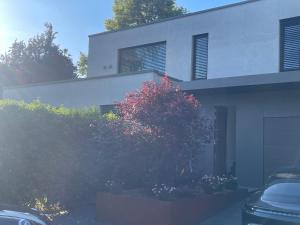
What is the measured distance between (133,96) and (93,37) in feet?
40.9

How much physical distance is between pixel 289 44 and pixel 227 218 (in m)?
8.40

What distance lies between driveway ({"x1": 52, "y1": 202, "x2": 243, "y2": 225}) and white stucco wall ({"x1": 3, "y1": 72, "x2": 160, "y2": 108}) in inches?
238

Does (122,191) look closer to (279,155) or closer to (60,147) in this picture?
(60,147)

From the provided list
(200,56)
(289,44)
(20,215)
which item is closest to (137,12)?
(200,56)

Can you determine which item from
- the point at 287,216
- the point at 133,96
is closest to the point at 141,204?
the point at 133,96

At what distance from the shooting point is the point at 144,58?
21.2m

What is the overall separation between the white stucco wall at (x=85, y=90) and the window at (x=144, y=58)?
11.2 feet

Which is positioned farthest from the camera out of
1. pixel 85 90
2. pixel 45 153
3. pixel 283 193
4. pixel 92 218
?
pixel 85 90

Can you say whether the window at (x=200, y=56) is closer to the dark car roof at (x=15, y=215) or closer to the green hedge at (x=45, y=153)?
the green hedge at (x=45, y=153)

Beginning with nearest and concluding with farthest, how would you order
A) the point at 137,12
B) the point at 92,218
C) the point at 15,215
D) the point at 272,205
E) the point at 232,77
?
the point at 15,215
the point at 272,205
the point at 92,218
the point at 232,77
the point at 137,12

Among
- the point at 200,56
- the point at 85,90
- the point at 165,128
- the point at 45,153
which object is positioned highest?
the point at 200,56

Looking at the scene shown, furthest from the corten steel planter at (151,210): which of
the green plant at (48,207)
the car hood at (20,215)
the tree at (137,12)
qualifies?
the tree at (137,12)

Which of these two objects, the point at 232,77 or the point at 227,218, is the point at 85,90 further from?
the point at 227,218

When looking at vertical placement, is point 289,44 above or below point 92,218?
above
